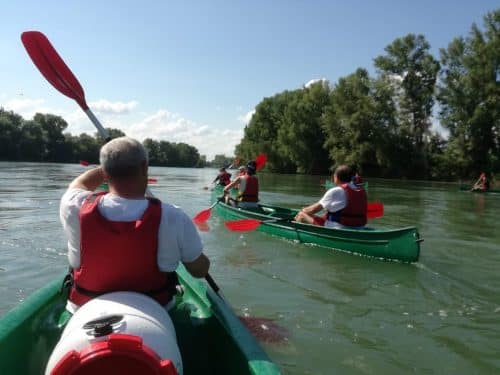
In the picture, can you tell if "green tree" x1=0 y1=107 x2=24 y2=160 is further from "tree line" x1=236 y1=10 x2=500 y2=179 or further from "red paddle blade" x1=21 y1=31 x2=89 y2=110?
"red paddle blade" x1=21 y1=31 x2=89 y2=110

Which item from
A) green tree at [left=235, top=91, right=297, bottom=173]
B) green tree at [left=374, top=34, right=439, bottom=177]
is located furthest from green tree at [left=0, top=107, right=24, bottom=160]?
green tree at [left=374, top=34, right=439, bottom=177]

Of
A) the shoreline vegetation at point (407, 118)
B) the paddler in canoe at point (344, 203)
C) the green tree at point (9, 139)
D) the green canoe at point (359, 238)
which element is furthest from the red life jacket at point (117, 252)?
the green tree at point (9, 139)

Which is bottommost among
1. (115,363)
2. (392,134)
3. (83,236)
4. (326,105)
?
(115,363)

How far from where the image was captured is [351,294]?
597 cm

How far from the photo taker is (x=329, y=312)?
529 centimetres

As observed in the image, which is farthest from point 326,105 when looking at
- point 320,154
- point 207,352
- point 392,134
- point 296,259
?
point 207,352

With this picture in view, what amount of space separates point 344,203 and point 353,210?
245 mm

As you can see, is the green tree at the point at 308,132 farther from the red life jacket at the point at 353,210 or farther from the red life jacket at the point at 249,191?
the red life jacket at the point at 353,210

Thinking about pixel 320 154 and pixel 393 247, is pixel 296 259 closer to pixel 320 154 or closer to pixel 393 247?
pixel 393 247

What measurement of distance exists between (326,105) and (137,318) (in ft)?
180

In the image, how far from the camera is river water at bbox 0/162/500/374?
4.17 m

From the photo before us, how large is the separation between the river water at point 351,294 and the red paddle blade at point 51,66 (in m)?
2.54

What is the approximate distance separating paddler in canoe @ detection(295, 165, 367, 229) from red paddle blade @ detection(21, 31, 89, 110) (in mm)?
4327

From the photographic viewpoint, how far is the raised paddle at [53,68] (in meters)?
4.12
